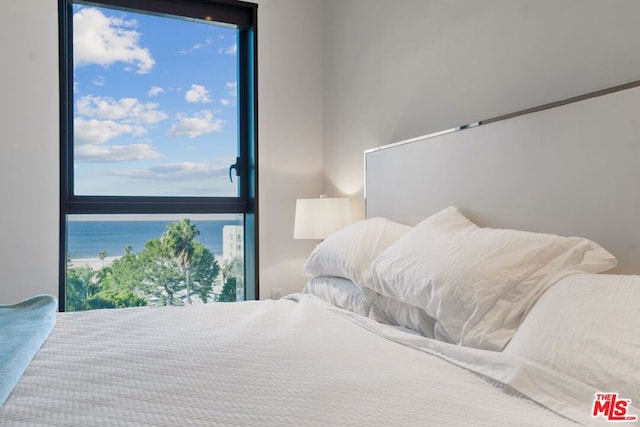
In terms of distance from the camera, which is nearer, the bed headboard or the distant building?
the bed headboard

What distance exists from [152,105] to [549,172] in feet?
7.83

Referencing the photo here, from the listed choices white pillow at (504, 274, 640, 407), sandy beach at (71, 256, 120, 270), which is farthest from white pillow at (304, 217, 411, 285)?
sandy beach at (71, 256, 120, 270)

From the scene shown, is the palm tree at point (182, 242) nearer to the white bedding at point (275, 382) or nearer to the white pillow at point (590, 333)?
the white bedding at point (275, 382)

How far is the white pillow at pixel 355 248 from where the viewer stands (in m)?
1.95

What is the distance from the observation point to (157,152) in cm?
306

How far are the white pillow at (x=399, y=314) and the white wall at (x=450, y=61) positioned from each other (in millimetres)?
786

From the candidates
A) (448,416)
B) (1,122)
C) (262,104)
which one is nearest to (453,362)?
(448,416)

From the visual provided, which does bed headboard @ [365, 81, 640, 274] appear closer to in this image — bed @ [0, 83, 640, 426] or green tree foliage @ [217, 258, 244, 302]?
bed @ [0, 83, 640, 426]

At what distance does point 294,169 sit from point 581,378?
2.51 m

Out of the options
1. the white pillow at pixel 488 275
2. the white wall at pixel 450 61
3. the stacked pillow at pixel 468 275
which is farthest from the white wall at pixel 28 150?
the white pillow at pixel 488 275

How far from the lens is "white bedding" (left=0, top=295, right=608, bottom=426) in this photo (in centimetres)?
92

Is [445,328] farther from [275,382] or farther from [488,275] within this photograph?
[275,382]

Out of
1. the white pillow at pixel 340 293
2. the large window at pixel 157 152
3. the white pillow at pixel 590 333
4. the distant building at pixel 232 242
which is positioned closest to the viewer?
the white pillow at pixel 590 333

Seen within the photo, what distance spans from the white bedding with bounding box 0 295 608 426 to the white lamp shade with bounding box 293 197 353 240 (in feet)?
3.80
